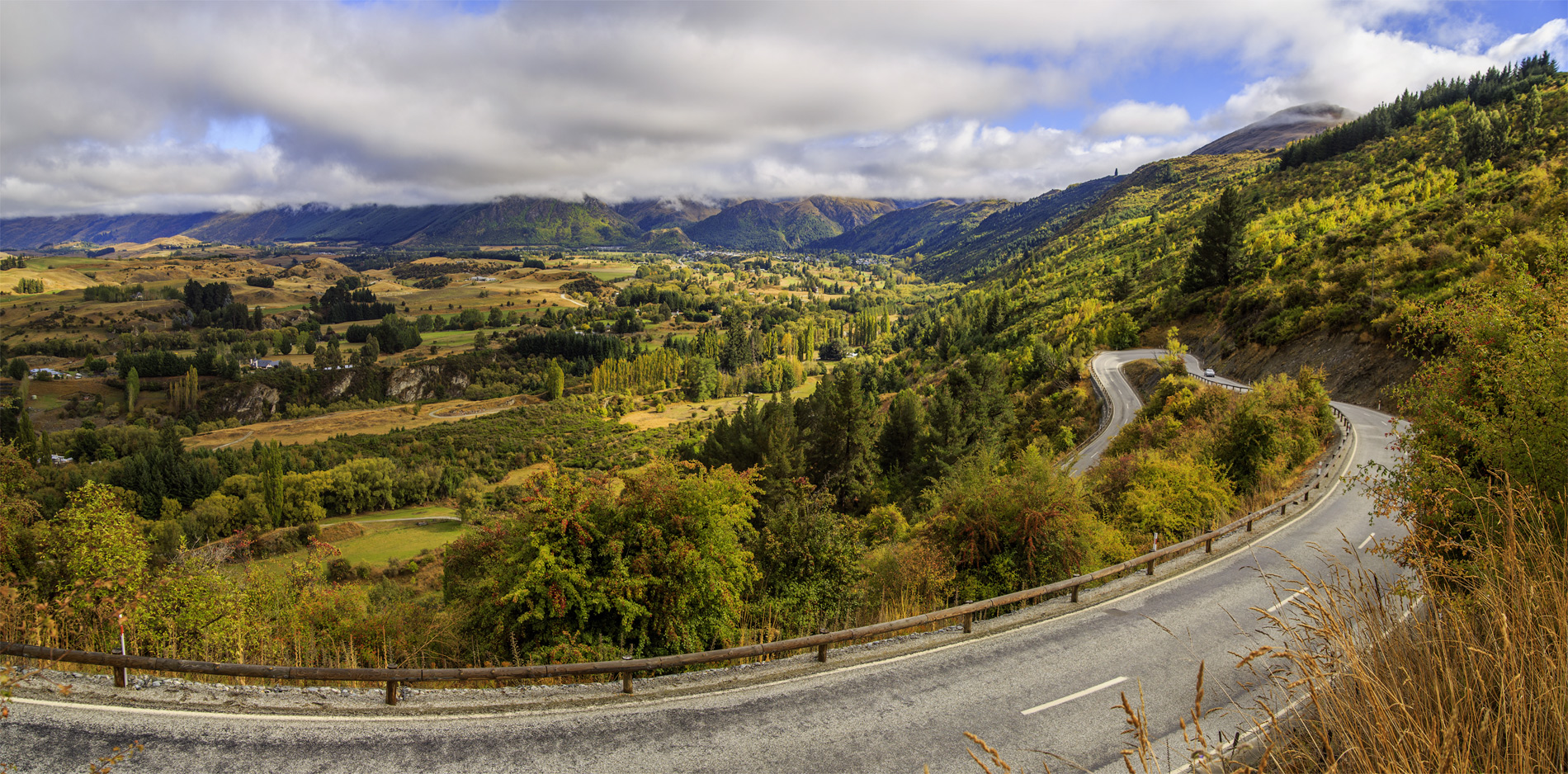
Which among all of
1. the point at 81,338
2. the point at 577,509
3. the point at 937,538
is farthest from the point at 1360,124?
the point at 81,338

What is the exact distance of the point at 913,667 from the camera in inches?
400

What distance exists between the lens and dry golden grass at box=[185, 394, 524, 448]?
112 m

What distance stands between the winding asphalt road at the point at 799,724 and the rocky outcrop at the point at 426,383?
16227 cm

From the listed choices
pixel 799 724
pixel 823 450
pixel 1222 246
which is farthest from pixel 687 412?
pixel 799 724

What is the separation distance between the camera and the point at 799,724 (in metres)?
8.40

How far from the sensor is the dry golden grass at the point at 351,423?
11156cm

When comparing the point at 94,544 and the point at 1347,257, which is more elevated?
the point at 1347,257

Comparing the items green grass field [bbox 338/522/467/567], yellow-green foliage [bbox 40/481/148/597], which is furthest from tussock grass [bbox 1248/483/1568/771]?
green grass field [bbox 338/522/467/567]

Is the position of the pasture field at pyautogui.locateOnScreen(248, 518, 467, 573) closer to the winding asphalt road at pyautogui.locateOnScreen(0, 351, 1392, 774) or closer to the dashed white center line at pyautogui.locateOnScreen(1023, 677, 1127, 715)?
the winding asphalt road at pyautogui.locateOnScreen(0, 351, 1392, 774)

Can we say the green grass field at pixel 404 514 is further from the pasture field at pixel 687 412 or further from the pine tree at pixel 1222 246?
the pine tree at pixel 1222 246

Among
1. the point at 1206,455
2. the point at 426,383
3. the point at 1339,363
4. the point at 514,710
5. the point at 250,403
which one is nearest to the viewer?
the point at 514,710

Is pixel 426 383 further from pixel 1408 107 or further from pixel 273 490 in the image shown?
pixel 1408 107

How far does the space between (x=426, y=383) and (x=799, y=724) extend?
170 metres

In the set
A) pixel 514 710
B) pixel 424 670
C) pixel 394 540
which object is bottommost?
pixel 394 540
